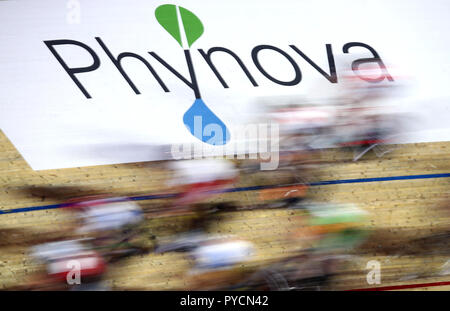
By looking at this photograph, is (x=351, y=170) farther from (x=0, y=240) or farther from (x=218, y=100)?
(x=0, y=240)

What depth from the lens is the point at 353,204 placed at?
326 cm

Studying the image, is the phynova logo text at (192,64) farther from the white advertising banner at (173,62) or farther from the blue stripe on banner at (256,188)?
the blue stripe on banner at (256,188)

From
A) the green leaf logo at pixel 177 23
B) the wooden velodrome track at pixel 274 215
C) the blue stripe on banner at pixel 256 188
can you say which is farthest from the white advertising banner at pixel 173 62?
the blue stripe on banner at pixel 256 188

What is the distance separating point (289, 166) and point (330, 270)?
90 cm

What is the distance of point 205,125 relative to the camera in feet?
11.1

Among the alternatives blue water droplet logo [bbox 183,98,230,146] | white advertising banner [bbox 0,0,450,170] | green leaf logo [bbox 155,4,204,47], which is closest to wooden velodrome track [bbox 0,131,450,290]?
white advertising banner [bbox 0,0,450,170]

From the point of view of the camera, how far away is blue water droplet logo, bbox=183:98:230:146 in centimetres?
336

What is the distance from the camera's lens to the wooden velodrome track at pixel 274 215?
3172mm

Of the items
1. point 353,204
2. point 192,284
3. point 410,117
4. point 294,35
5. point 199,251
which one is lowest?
point 192,284

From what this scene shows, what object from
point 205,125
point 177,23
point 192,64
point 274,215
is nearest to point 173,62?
point 192,64

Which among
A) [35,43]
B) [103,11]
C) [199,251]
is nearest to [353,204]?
[199,251]

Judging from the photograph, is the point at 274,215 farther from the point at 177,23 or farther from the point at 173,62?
the point at 177,23

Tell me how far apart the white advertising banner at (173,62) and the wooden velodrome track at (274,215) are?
0.48 feet

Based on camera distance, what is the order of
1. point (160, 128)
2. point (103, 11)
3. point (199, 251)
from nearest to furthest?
point (199, 251)
point (160, 128)
point (103, 11)
